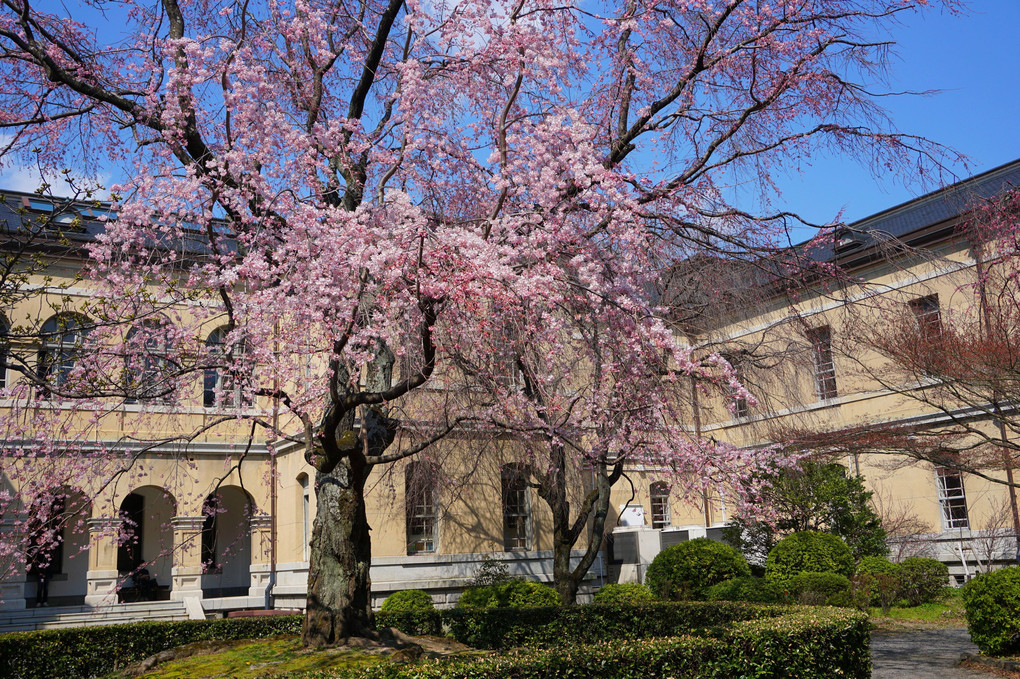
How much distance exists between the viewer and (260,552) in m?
22.6

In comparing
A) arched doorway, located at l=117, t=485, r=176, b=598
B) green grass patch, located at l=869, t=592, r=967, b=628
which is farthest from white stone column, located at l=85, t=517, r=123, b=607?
green grass patch, located at l=869, t=592, r=967, b=628

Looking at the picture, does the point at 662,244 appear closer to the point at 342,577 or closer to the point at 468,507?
the point at 342,577

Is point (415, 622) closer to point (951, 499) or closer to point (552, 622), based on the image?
point (552, 622)

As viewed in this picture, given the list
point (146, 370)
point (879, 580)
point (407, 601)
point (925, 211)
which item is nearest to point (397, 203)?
point (146, 370)

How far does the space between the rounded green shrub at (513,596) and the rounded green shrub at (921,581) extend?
29.8 feet

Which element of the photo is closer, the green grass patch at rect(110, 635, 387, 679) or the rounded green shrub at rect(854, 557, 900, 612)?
the green grass patch at rect(110, 635, 387, 679)

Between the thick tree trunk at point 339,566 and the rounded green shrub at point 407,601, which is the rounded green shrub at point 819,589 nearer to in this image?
the rounded green shrub at point 407,601

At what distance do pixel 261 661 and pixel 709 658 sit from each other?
5021 mm

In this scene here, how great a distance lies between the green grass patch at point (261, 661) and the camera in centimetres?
862

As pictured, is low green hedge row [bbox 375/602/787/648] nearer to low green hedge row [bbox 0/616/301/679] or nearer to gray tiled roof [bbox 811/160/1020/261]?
low green hedge row [bbox 0/616/301/679]

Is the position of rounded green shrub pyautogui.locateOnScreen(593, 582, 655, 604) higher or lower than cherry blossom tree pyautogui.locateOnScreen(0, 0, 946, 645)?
lower

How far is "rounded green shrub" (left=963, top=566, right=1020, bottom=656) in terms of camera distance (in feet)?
35.6

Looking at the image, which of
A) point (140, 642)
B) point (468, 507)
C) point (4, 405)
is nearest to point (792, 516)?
point (468, 507)

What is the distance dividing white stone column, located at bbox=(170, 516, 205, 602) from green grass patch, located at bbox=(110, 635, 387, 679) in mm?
11091
